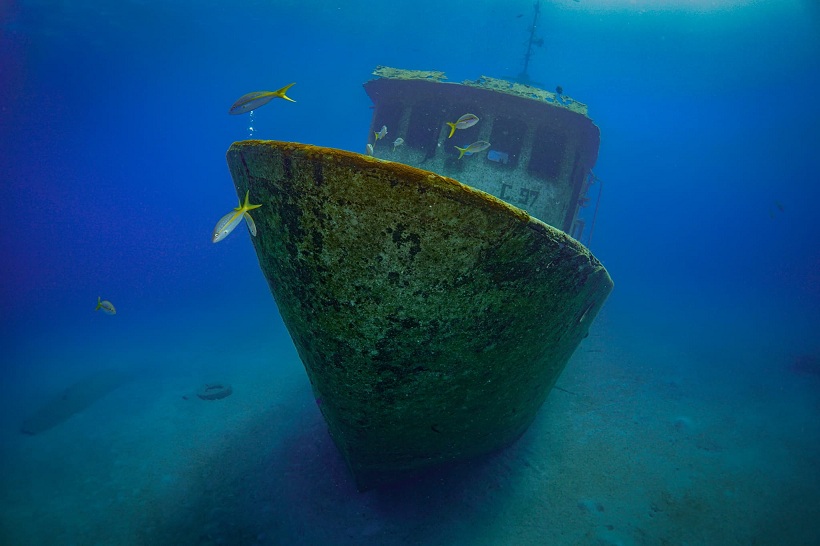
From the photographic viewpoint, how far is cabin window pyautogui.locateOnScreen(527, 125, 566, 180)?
7.61 metres

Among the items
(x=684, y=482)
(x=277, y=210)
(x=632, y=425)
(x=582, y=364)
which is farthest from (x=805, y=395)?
(x=277, y=210)

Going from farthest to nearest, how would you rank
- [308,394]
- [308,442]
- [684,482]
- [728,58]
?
1. [728,58]
2. [308,394]
3. [308,442]
4. [684,482]

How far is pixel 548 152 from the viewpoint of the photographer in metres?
7.71

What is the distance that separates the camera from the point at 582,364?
8750 mm

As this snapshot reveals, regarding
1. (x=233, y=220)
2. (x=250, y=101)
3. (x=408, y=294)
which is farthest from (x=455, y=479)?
(x=250, y=101)

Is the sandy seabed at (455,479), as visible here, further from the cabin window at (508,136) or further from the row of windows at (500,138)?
the cabin window at (508,136)

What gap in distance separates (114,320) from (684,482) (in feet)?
106

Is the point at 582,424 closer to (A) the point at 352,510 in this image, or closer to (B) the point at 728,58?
(A) the point at 352,510

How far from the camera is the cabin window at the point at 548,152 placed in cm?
761

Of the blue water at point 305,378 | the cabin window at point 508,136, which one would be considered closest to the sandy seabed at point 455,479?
the blue water at point 305,378

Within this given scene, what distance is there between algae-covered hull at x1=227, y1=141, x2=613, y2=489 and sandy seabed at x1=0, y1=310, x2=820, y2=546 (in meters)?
1.76

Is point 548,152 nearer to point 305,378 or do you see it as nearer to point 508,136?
point 508,136

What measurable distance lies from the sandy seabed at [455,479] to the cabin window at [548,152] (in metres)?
4.78

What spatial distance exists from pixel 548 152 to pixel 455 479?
6891 mm
